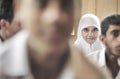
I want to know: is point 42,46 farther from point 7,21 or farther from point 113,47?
point 113,47

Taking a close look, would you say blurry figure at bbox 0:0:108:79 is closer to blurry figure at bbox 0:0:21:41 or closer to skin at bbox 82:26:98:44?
blurry figure at bbox 0:0:21:41

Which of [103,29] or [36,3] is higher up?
[36,3]

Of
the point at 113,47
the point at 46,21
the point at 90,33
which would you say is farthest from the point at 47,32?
the point at 90,33

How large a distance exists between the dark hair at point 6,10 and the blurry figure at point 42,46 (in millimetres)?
13

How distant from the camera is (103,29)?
0.97 metres

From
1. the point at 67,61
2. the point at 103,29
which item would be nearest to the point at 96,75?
the point at 67,61

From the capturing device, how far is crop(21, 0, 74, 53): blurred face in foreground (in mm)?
117

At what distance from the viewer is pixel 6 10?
159 millimetres

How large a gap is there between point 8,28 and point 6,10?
15mm

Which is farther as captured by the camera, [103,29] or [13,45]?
[103,29]

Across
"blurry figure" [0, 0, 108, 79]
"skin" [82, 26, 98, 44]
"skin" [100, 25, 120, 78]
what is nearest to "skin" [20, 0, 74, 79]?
"blurry figure" [0, 0, 108, 79]

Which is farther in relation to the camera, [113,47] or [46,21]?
[113,47]

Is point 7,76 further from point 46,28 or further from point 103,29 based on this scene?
point 103,29

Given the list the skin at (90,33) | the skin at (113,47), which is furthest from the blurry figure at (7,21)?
the skin at (90,33)
